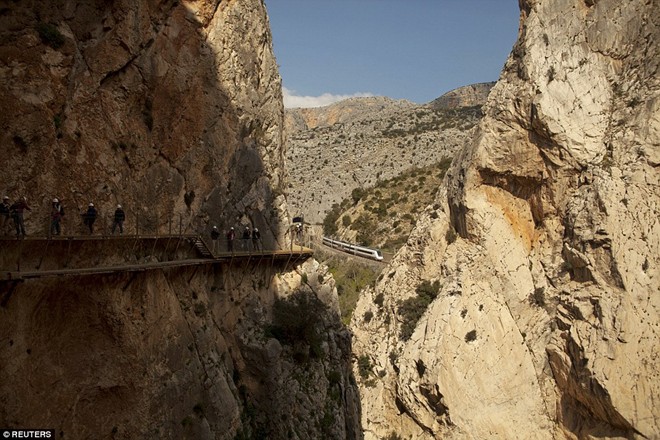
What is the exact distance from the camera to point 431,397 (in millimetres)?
29625

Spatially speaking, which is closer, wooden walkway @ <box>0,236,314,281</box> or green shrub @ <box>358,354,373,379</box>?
wooden walkway @ <box>0,236,314,281</box>

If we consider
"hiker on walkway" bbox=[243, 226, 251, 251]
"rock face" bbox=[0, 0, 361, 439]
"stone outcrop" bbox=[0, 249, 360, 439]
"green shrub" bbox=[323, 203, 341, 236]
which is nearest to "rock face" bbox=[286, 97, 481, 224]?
"green shrub" bbox=[323, 203, 341, 236]

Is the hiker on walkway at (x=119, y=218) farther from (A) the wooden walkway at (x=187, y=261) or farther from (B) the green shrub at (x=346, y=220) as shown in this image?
(B) the green shrub at (x=346, y=220)

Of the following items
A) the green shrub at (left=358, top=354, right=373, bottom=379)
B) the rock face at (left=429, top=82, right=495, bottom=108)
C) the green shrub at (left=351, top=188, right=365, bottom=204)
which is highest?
the rock face at (left=429, top=82, right=495, bottom=108)

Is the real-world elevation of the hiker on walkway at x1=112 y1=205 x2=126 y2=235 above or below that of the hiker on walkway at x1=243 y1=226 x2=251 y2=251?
above

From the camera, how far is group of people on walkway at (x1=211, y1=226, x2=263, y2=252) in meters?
19.4

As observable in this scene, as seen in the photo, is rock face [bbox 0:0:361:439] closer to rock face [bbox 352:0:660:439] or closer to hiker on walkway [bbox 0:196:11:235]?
hiker on walkway [bbox 0:196:11:235]

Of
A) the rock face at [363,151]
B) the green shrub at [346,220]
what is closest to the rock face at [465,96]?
the rock face at [363,151]

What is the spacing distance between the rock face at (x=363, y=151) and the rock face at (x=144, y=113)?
4105cm

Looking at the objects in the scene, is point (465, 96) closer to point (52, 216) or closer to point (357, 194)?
point (357, 194)

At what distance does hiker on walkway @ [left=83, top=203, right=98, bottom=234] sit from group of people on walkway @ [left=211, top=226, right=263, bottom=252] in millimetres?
5326

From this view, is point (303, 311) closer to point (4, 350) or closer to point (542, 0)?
point (4, 350)

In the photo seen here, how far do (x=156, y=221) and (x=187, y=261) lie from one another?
1.45 metres

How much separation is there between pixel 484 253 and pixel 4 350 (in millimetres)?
24612
